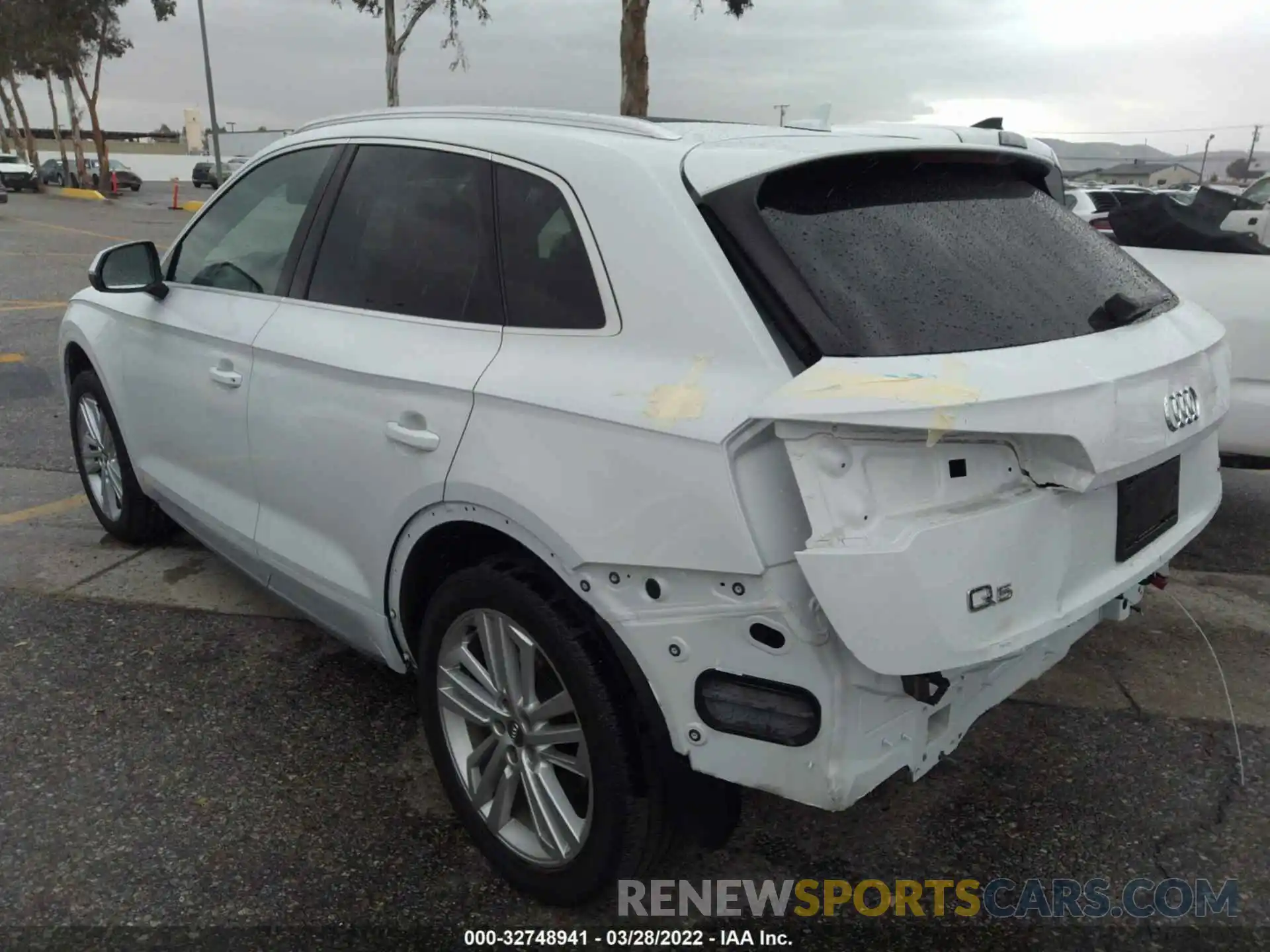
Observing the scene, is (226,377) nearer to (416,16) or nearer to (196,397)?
(196,397)

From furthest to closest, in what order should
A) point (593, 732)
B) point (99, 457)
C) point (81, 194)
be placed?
1. point (81, 194)
2. point (99, 457)
3. point (593, 732)

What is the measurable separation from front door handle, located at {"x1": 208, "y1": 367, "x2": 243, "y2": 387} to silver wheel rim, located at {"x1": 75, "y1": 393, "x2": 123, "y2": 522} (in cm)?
136

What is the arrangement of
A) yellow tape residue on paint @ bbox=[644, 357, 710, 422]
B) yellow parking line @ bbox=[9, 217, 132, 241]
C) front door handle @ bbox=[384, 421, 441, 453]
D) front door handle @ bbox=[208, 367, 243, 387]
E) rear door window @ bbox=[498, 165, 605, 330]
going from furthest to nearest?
yellow parking line @ bbox=[9, 217, 132, 241], front door handle @ bbox=[208, 367, 243, 387], front door handle @ bbox=[384, 421, 441, 453], rear door window @ bbox=[498, 165, 605, 330], yellow tape residue on paint @ bbox=[644, 357, 710, 422]

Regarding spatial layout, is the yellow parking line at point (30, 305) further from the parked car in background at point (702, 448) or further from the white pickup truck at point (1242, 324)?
the white pickup truck at point (1242, 324)

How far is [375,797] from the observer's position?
9.52 feet

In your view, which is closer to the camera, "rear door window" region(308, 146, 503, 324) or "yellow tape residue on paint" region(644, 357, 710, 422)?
"yellow tape residue on paint" region(644, 357, 710, 422)

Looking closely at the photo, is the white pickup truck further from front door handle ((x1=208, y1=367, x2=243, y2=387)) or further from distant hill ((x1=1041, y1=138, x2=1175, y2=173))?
distant hill ((x1=1041, y1=138, x2=1175, y2=173))

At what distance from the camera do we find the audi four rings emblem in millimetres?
2227

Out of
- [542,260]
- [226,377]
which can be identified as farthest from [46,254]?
[542,260]

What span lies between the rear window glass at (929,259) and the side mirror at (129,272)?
258cm

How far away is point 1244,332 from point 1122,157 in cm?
12177

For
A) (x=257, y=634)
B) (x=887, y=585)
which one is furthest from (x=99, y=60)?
(x=887, y=585)

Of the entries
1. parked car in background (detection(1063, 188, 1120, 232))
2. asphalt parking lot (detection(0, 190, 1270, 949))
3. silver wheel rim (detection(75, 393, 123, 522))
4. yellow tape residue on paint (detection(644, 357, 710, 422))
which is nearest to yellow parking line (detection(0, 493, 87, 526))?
silver wheel rim (detection(75, 393, 123, 522))

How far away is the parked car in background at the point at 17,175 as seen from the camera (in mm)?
42406
